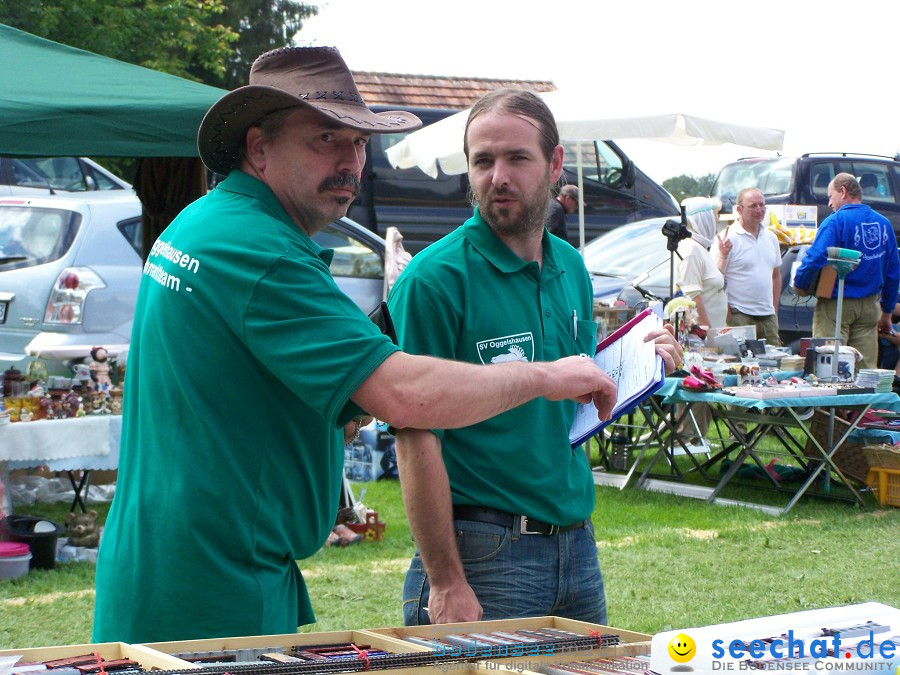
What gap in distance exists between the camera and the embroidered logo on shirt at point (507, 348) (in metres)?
2.85

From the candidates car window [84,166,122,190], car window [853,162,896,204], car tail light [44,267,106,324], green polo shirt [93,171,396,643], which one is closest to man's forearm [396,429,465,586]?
green polo shirt [93,171,396,643]

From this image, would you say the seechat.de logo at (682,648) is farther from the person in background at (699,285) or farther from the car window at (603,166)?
the car window at (603,166)

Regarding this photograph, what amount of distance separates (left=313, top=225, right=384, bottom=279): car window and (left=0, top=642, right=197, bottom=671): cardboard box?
8.42 m

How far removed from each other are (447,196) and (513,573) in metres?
13.2

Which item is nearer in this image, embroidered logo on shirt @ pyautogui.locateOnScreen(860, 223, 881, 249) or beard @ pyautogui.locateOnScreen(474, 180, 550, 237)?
beard @ pyautogui.locateOnScreen(474, 180, 550, 237)

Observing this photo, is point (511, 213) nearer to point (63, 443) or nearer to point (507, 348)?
point (507, 348)

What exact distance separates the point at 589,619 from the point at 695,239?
8311mm

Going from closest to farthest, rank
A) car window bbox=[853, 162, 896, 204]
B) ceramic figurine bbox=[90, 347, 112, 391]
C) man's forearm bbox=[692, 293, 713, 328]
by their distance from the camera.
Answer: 1. ceramic figurine bbox=[90, 347, 112, 391]
2. man's forearm bbox=[692, 293, 713, 328]
3. car window bbox=[853, 162, 896, 204]

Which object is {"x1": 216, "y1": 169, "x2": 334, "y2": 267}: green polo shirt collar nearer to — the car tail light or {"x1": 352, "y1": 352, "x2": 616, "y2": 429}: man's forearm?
{"x1": 352, "y1": 352, "x2": 616, "y2": 429}: man's forearm

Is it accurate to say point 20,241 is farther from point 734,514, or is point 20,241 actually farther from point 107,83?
point 734,514

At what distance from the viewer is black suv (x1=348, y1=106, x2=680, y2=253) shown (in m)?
15.4

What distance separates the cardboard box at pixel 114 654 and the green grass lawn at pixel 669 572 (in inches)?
139

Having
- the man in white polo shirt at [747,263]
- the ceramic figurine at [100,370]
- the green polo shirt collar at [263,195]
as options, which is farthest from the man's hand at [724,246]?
the green polo shirt collar at [263,195]

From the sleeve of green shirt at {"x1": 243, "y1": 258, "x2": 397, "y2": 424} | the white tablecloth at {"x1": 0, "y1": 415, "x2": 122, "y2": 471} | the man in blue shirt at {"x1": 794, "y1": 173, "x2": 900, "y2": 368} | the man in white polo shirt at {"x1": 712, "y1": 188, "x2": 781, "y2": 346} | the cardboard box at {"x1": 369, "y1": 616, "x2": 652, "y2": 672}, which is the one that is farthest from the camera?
the man in white polo shirt at {"x1": 712, "y1": 188, "x2": 781, "y2": 346}
